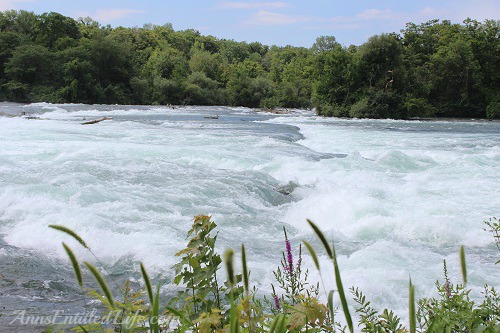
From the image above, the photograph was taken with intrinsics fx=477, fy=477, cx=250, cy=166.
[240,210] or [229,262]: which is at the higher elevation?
[229,262]

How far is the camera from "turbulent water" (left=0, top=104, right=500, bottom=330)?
5.10 m

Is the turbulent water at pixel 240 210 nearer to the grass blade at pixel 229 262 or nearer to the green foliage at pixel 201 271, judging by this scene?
the green foliage at pixel 201 271

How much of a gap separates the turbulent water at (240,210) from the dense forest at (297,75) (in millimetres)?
27048

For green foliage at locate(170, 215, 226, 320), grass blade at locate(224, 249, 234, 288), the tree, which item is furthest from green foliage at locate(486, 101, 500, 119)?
the tree

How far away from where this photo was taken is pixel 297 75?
67.7 metres

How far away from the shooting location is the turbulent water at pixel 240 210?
5.10 metres

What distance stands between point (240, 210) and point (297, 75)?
61693 millimetres

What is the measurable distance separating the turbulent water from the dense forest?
27.0 metres

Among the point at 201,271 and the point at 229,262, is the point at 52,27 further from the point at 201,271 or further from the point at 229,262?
the point at 229,262

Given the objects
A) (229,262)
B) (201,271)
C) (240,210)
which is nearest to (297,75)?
(240,210)

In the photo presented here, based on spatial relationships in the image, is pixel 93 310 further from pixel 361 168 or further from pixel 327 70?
pixel 327 70

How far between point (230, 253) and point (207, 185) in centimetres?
819

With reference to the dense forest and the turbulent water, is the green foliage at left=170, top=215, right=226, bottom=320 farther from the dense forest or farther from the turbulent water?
the dense forest

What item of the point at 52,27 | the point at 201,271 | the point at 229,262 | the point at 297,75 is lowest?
the point at 201,271
